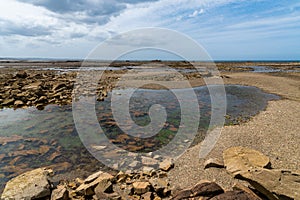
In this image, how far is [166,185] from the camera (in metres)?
5.69

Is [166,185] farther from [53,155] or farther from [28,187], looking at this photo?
[53,155]

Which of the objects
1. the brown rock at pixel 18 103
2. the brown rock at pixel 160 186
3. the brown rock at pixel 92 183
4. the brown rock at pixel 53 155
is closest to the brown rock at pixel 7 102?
the brown rock at pixel 18 103

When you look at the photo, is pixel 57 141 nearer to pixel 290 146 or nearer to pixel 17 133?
pixel 17 133

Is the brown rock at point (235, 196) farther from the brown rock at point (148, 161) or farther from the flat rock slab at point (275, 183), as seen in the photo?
the brown rock at point (148, 161)

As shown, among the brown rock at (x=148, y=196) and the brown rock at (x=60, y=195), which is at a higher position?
the brown rock at (x=60, y=195)

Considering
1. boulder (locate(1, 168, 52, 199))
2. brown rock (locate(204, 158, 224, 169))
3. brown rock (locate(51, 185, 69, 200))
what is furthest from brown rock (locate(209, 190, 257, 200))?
boulder (locate(1, 168, 52, 199))

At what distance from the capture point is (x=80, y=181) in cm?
Answer: 607

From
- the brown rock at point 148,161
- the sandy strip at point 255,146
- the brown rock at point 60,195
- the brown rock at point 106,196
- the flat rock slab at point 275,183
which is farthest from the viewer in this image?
the brown rock at point 148,161

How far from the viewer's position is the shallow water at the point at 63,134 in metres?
7.35

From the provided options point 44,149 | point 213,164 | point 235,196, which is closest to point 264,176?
point 235,196

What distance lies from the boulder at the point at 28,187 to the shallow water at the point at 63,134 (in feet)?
4.74

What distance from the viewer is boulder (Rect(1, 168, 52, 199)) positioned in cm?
477

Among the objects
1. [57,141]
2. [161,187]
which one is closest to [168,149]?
[161,187]

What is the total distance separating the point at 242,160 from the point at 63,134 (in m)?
8.14
